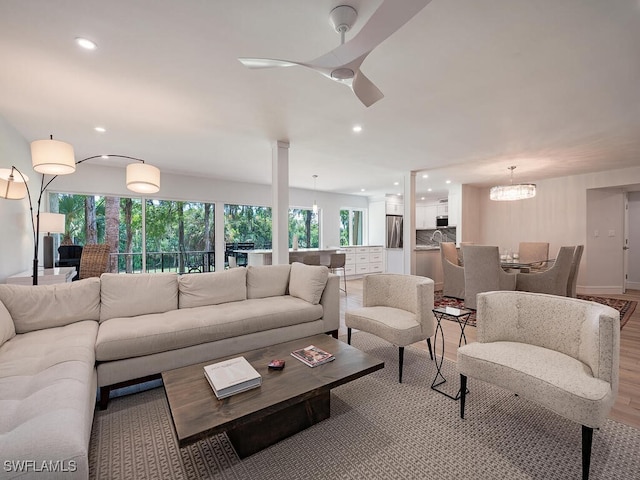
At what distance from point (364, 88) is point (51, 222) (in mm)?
4501

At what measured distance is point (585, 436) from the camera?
1.43 metres

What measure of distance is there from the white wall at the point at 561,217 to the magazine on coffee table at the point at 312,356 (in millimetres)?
6658

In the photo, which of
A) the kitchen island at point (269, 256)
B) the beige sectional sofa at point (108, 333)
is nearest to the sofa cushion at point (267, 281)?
the beige sectional sofa at point (108, 333)

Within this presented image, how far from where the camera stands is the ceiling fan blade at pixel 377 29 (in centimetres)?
122

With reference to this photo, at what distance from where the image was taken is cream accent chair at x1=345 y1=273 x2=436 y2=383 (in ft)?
8.15

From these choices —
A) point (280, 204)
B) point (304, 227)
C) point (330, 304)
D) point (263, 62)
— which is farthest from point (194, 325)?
point (304, 227)

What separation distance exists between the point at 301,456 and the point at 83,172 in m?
6.15

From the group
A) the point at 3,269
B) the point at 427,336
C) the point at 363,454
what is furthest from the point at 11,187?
the point at 427,336

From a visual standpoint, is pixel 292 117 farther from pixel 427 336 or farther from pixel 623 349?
pixel 623 349

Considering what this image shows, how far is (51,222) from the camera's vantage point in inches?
157

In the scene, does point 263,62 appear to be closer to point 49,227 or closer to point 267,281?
point 267,281

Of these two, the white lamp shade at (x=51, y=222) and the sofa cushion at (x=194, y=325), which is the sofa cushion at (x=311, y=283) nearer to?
the sofa cushion at (x=194, y=325)

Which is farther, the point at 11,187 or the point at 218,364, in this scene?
the point at 11,187

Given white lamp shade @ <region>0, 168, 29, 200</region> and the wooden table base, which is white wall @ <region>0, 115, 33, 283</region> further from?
the wooden table base
